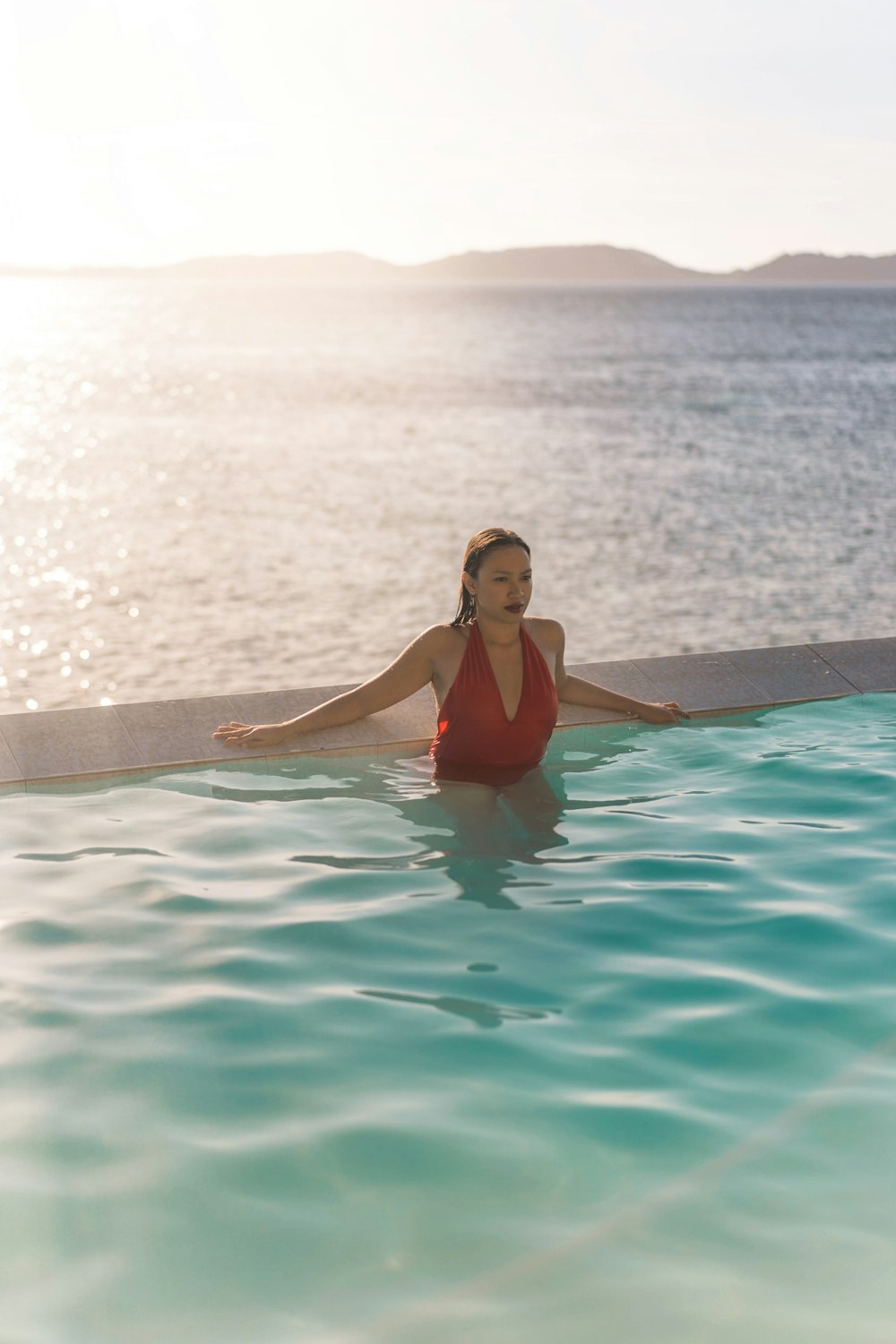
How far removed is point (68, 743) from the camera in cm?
669

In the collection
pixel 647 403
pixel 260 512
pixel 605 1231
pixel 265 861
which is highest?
pixel 647 403

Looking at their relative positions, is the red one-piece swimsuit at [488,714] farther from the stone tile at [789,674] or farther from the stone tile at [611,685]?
the stone tile at [789,674]

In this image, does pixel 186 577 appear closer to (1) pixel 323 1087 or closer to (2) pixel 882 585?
(2) pixel 882 585

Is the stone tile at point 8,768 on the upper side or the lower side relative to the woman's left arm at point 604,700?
lower

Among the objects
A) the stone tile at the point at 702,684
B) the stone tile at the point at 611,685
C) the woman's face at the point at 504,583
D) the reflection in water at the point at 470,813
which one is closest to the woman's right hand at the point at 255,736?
the reflection in water at the point at 470,813

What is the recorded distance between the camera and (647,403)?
4941cm

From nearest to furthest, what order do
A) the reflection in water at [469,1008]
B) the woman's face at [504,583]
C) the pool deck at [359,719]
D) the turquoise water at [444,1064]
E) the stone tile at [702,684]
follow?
the turquoise water at [444,1064], the reflection in water at [469,1008], the woman's face at [504,583], the pool deck at [359,719], the stone tile at [702,684]

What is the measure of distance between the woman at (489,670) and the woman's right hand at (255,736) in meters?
0.45

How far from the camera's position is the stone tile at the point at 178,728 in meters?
6.75

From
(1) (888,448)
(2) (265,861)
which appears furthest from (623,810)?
(1) (888,448)

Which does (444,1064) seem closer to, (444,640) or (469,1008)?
(469,1008)

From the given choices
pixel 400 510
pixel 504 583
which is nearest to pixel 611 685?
pixel 504 583

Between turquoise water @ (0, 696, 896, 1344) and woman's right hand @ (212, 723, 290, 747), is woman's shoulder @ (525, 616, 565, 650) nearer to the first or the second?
turquoise water @ (0, 696, 896, 1344)

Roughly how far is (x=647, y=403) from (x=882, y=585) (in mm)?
30983
